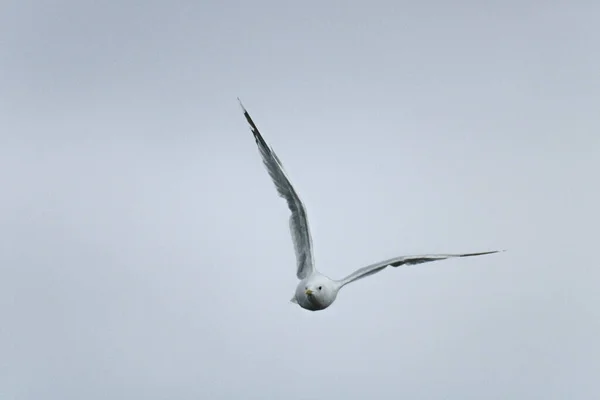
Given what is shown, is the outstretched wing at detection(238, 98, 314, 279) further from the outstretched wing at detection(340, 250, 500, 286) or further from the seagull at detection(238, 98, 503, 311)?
the outstretched wing at detection(340, 250, 500, 286)

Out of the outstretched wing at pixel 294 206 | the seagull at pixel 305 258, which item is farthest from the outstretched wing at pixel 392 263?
the outstretched wing at pixel 294 206

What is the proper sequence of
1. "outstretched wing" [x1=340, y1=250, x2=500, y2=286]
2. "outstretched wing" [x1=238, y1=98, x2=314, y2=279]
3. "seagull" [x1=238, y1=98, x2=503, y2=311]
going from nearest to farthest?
"seagull" [x1=238, y1=98, x2=503, y2=311], "outstretched wing" [x1=238, y1=98, x2=314, y2=279], "outstretched wing" [x1=340, y1=250, x2=500, y2=286]

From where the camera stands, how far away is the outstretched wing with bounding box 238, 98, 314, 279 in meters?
21.4

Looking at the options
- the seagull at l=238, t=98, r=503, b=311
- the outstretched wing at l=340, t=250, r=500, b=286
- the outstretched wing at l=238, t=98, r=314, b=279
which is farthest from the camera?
the outstretched wing at l=340, t=250, r=500, b=286

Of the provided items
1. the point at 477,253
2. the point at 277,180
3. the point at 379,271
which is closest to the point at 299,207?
the point at 277,180

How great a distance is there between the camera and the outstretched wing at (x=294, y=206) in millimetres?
21422

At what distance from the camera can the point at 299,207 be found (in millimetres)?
21688

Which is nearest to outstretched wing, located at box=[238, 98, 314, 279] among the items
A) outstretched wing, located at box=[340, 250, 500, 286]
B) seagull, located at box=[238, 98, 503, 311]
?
seagull, located at box=[238, 98, 503, 311]

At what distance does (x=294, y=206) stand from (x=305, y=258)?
1096 millimetres

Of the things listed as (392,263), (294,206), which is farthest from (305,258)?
(392,263)

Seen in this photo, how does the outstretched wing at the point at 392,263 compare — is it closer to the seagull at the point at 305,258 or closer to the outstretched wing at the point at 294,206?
the seagull at the point at 305,258

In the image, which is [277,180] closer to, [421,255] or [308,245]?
[308,245]

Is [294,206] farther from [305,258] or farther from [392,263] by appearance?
[392,263]

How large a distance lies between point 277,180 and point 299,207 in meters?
0.63
